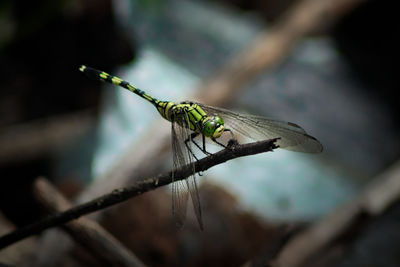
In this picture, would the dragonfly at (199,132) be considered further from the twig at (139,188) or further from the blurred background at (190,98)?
the blurred background at (190,98)

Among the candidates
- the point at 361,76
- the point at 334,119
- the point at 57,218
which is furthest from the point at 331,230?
the point at 361,76

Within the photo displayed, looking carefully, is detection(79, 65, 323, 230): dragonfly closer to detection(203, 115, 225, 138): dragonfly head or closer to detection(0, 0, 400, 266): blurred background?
detection(203, 115, 225, 138): dragonfly head

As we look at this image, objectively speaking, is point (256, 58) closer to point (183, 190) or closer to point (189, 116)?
point (189, 116)

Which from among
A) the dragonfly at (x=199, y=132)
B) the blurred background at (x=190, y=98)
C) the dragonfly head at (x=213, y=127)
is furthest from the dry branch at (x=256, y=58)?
the dragonfly head at (x=213, y=127)

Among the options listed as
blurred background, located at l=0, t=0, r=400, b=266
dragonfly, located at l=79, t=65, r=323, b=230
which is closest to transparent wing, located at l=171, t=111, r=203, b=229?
dragonfly, located at l=79, t=65, r=323, b=230

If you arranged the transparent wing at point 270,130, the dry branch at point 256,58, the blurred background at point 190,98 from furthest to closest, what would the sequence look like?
the dry branch at point 256,58 < the blurred background at point 190,98 < the transparent wing at point 270,130

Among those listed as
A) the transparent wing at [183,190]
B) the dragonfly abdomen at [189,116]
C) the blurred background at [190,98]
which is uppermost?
the blurred background at [190,98]

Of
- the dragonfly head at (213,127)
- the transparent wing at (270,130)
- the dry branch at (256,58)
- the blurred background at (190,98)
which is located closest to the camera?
the transparent wing at (270,130)
